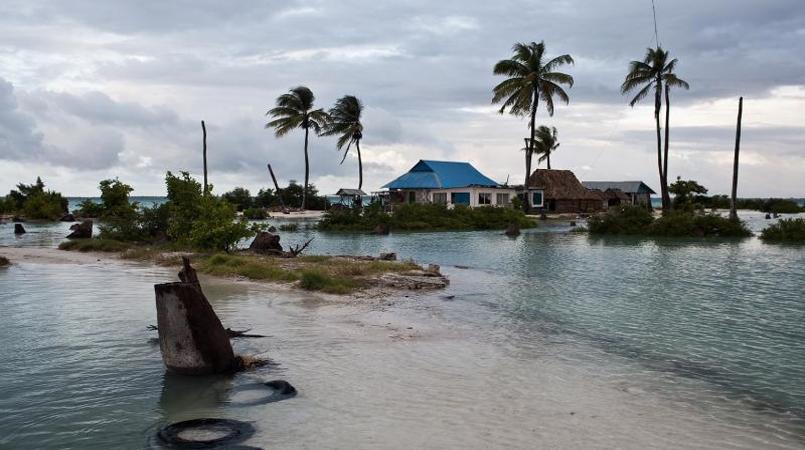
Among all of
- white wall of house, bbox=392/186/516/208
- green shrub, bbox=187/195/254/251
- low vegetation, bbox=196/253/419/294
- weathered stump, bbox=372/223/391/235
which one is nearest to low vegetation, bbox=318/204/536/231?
weathered stump, bbox=372/223/391/235

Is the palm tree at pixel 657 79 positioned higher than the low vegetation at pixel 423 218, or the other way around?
the palm tree at pixel 657 79

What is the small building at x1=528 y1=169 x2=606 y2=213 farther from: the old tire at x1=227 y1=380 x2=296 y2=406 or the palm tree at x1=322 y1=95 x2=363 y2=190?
the old tire at x1=227 y1=380 x2=296 y2=406

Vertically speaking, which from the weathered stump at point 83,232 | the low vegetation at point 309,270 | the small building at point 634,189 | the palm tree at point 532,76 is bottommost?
the low vegetation at point 309,270

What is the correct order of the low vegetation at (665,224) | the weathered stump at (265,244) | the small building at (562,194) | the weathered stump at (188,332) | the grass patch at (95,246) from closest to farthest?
the weathered stump at (188,332)
the weathered stump at (265,244)
the grass patch at (95,246)
the low vegetation at (665,224)
the small building at (562,194)

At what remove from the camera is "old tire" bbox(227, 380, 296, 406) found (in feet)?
24.3

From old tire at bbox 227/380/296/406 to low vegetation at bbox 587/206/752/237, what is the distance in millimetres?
36214

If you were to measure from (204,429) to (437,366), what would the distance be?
359 cm

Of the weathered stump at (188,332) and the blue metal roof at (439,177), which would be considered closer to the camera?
the weathered stump at (188,332)

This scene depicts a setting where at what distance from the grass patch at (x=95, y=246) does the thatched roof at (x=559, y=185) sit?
49.6 metres

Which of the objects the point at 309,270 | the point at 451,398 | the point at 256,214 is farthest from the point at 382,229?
the point at 451,398

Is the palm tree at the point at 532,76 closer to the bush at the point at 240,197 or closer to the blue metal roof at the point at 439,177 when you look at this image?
the blue metal roof at the point at 439,177

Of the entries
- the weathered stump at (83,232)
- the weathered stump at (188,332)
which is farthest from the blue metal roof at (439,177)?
the weathered stump at (188,332)

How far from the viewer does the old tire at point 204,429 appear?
6.18 metres

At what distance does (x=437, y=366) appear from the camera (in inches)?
361
